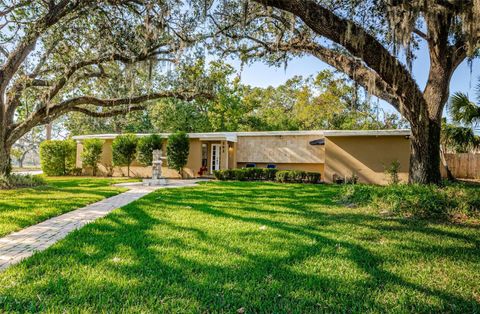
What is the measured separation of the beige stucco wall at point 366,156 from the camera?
44.3 feet

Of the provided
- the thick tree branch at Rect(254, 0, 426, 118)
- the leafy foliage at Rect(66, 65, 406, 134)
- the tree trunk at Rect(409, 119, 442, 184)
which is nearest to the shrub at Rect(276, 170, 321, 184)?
the tree trunk at Rect(409, 119, 442, 184)

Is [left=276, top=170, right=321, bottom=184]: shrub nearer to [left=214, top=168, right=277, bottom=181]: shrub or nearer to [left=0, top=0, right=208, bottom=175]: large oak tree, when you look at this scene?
[left=214, top=168, right=277, bottom=181]: shrub

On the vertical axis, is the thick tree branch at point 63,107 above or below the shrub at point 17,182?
above

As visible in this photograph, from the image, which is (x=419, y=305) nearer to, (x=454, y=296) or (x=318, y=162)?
(x=454, y=296)

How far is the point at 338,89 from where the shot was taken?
22.4 metres

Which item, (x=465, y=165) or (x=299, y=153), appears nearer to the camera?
(x=465, y=165)

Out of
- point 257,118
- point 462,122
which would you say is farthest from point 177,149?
point 462,122

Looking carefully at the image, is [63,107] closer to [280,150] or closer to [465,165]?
[280,150]

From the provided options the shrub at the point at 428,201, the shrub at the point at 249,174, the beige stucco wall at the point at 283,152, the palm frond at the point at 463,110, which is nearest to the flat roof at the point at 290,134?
the beige stucco wall at the point at 283,152

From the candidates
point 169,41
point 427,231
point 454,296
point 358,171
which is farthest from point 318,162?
point 454,296

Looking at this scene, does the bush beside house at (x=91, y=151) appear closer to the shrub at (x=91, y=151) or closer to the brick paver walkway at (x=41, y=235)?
the shrub at (x=91, y=151)

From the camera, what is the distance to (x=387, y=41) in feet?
26.0

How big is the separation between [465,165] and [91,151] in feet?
70.1

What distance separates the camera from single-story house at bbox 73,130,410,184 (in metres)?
13.7
